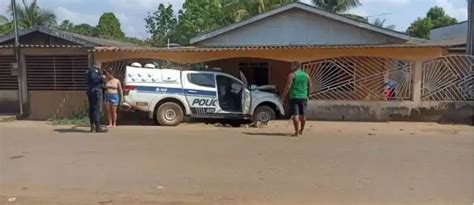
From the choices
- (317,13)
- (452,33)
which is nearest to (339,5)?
(452,33)

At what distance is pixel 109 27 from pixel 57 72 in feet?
96.1

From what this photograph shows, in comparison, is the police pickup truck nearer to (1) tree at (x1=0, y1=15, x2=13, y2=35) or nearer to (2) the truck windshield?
(2) the truck windshield

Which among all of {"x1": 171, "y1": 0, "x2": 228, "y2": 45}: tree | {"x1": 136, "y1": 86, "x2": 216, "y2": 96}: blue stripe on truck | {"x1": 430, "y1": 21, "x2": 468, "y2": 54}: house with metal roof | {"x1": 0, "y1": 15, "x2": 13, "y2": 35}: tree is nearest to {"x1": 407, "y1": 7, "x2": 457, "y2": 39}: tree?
{"x1": 430, "y1": 21, "x2": 468, "y2": 54}: house with metal roof

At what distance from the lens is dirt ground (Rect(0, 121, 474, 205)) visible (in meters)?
5.88

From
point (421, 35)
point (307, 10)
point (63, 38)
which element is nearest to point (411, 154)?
point (307, 10)

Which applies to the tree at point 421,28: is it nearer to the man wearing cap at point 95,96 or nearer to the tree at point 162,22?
the tree at point 162,22

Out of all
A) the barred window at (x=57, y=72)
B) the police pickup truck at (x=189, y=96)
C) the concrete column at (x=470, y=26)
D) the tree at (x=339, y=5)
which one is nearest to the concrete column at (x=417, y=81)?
the concrete column at (x=470, y=26)

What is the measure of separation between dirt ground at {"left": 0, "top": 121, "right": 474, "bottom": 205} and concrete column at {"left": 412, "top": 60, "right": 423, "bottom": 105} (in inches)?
85.0

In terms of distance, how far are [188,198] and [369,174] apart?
2.77m

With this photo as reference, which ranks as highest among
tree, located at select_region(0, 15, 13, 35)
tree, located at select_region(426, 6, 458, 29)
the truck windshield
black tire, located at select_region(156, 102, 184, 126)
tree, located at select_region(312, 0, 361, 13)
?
tree, located at select_region(426, 6, 458, 29)

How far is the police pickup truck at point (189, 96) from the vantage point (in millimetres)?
13227

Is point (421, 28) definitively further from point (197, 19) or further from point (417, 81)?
point (417, 81)

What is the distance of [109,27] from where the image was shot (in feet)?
145

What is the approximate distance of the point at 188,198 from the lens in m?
5.79
